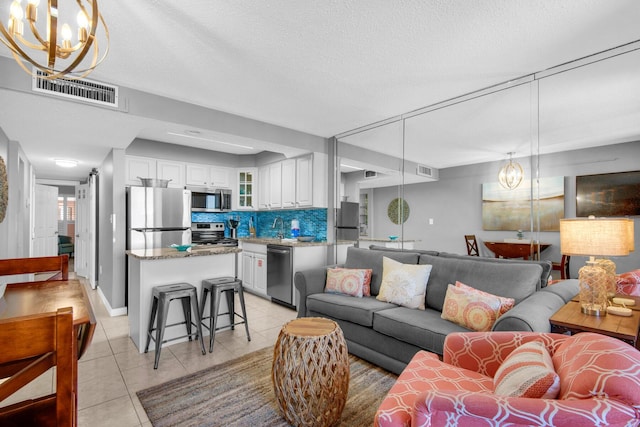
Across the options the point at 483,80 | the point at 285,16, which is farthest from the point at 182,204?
the point at 483,80

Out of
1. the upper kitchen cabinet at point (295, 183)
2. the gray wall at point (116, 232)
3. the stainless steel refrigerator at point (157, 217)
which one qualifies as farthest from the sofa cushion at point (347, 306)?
the gray wall at point (116, 232)

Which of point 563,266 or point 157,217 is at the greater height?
point 157,217

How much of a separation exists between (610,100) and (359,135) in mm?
2581

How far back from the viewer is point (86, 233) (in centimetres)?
605

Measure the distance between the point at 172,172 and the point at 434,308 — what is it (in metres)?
4.32

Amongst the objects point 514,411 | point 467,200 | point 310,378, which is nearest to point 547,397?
point 514,411

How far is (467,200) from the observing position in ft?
10.9

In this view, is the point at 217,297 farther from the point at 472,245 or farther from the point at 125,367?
the point at 472,245

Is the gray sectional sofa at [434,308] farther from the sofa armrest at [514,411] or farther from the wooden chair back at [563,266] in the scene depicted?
the sofa armrest at [514,411]

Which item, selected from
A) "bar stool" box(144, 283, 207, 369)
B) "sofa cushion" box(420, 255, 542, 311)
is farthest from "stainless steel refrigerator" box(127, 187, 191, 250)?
"sofa cushion" box(420, 255, 542, 311)

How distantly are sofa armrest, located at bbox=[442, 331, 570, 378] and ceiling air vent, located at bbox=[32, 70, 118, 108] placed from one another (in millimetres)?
3317

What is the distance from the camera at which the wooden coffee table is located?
5.30 ft

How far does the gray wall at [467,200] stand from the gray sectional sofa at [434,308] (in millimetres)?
370

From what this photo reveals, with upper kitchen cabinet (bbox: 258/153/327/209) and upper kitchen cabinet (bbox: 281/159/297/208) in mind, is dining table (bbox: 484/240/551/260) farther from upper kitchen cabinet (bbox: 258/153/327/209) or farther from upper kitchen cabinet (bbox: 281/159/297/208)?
upper kitchen cabinet (bbox: 281/159/297/208)
